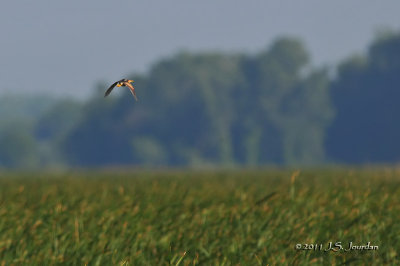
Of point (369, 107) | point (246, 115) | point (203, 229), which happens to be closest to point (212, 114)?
point (246, 115)

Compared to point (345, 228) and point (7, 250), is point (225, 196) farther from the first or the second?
point (7, 250)

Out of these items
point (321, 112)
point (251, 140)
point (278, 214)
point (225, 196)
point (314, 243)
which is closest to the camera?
point (314, 243)

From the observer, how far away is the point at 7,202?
42.3 feet

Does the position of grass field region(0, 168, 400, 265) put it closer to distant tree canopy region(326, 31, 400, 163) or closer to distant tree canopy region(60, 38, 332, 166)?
distant tree canopy region(60, 38, 332, 166)

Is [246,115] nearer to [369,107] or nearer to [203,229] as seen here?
[369,107]

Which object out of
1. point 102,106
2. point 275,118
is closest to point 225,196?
point 275,118

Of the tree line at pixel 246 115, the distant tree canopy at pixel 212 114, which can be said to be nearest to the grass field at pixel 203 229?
the tree line at pixel 246 115

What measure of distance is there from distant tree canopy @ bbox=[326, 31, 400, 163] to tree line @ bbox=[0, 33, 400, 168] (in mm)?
116

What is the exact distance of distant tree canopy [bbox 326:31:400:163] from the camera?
8119 cm

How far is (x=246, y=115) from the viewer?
8688 cm

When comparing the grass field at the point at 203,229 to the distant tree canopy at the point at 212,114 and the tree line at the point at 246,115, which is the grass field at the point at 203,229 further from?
the distant tree canopy at the point at 212,114

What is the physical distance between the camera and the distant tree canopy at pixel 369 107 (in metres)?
81.2

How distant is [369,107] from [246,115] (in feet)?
47.5

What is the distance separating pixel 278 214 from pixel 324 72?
256 feet
